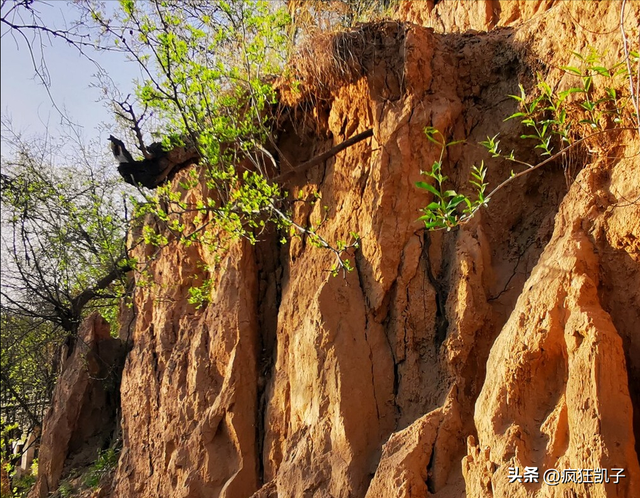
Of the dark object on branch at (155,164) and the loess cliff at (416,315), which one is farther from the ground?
the dark object on branch at (155,164)

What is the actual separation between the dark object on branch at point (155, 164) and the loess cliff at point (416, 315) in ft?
1.73

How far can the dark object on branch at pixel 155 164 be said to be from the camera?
718 cm

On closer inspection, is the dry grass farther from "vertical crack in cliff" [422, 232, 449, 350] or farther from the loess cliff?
"vertical crack in cliff" [422, 232, 449, 350]

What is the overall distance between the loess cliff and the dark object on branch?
20.7 inches

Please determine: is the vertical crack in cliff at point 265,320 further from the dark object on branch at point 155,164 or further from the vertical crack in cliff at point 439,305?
the vertical crack in cliff at point 439,305

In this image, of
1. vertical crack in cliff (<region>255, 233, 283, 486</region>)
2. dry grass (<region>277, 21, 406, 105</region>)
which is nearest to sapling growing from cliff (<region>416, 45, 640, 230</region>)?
dry grass (<region>277, 21, 406, 105</region>)

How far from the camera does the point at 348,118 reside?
5793mm

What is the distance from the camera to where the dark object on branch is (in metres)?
7.18

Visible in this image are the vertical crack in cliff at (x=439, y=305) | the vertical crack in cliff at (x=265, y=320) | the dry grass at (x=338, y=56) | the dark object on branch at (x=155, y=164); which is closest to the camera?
the vertical crack in cliff at (x=439, y=305)

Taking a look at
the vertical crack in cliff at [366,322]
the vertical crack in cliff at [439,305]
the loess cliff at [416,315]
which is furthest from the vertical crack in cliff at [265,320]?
the vertical crack in cliff at [439,305]

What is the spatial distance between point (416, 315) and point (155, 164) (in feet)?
13.6

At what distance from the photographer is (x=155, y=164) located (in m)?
7.27

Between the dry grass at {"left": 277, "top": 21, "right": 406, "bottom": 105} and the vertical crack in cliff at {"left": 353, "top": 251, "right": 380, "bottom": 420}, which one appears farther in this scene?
the dry grass at {"left": 277, "top": 21, "right": 406, "bottom": 105}

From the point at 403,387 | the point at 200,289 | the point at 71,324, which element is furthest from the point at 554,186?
the point at 71,324
